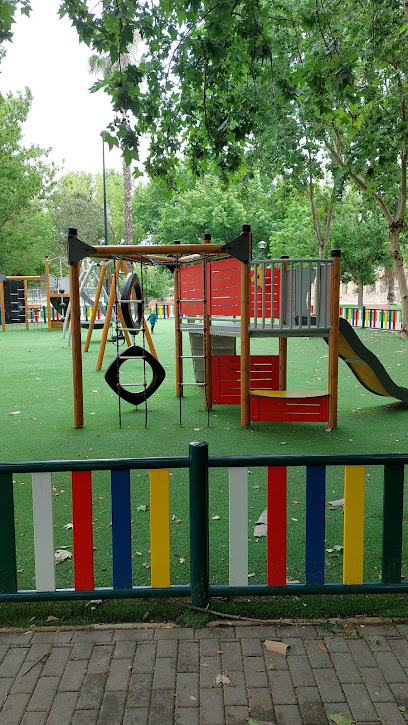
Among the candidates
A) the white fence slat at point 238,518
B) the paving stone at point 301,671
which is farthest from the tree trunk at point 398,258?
the paving stone at point 301,671

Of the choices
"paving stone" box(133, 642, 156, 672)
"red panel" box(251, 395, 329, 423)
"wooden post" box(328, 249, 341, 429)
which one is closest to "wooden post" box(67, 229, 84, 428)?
"red panel" box(251, 395, 329, 423)

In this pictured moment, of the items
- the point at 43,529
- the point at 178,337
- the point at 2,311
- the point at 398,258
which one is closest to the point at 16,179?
the point at 2,311

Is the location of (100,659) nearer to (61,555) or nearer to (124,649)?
(124,649)

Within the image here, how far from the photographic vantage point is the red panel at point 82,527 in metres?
2.96

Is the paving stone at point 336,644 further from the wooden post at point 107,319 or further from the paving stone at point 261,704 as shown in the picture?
the wooden post at point 107,319

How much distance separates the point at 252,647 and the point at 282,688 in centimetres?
30

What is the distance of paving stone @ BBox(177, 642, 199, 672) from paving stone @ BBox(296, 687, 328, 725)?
1.58 ft

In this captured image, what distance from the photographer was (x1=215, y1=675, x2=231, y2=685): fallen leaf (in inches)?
103

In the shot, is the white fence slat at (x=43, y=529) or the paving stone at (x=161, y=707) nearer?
the paving stone at (x=161, y=707)

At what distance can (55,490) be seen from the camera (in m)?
5.20

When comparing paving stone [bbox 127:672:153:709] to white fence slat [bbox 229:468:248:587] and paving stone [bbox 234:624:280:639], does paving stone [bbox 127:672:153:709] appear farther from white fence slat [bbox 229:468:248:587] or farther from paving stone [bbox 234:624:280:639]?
white fence slat [bbox 229:468:248:587]

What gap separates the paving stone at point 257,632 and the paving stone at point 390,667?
50 centimetres

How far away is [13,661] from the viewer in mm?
2768

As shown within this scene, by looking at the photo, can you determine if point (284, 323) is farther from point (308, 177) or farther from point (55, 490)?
point (308, 177)
